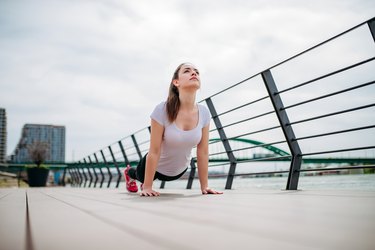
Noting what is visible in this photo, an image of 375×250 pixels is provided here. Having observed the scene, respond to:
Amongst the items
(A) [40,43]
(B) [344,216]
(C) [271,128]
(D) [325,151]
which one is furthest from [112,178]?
(B) [344,216]

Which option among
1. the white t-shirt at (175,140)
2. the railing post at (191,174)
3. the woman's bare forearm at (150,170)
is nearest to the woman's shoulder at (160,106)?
the white t-shirt at (175,140)

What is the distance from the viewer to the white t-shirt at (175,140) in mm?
2512

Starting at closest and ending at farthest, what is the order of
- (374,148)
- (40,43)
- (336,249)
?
(336,249), (374,148), (40,43)

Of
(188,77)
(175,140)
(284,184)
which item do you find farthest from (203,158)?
(284,184)

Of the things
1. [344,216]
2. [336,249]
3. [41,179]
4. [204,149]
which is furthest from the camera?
[41,179]

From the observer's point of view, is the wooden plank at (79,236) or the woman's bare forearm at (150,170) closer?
the wooden plank at (79,236)

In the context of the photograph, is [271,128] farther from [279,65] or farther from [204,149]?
[204,149]

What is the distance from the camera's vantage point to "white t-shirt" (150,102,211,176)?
2512 mm

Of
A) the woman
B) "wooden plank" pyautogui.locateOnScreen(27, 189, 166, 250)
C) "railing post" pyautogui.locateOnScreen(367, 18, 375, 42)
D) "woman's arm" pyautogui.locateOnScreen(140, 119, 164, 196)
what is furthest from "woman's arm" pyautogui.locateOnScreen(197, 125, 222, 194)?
"wooden plank" pyautogui.locateOnScreen(27, 189, 166, 250)

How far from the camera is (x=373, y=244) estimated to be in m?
0.54

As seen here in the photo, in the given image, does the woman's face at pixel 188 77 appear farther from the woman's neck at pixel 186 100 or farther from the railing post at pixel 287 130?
the railing post at pixel 287 130

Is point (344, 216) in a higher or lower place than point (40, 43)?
lower

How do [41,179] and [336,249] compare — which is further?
[41,179]

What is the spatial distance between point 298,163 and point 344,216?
6.61 feet
